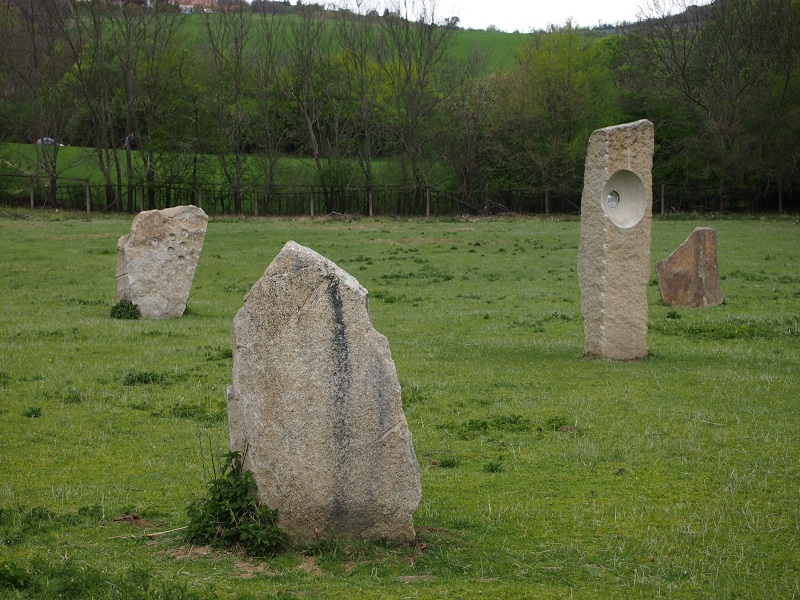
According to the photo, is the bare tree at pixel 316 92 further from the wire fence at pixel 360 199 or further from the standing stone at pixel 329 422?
the standing stone at pixel 329 422

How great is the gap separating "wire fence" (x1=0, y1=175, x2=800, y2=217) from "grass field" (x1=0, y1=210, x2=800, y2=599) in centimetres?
3750

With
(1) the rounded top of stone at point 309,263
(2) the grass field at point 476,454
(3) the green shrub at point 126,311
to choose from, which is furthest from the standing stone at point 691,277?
(1) the rounded top of stone at point 309,263

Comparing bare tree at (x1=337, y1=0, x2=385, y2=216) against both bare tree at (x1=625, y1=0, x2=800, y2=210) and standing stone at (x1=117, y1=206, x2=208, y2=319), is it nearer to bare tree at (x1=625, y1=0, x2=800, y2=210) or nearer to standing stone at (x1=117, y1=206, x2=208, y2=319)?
bare tree at (x1=625, y1=0, x2=800, y2=210)

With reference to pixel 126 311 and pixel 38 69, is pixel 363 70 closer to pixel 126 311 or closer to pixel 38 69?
pixel 38 69

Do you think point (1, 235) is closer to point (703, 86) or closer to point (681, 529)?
point (681, 529)

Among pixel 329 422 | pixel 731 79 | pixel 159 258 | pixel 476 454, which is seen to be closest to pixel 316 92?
pixel 731 79

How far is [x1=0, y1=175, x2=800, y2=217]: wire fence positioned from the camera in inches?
2314

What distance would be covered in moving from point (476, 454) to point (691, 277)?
13017 mm

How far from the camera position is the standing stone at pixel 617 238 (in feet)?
49.6

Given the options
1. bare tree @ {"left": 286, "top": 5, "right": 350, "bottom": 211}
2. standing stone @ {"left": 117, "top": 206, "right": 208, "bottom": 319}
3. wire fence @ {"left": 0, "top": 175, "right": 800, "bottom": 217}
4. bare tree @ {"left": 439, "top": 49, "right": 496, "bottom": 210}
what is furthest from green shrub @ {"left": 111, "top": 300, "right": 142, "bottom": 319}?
bare tree @ {"left": 286, "top": 5, "right": 350, "bottom": 211}

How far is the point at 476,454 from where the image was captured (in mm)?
10078

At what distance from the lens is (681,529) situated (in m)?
7.54

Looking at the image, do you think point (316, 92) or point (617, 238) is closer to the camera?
point (617, 238)

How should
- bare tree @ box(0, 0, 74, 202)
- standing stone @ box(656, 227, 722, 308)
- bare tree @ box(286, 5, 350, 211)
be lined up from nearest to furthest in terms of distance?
1. standing stone @ box(656, 227, 722, 308)
2. bare tree @ box(0, 0, 74, 202)
3. bare tree @ box(286, 5, 350, 211)
